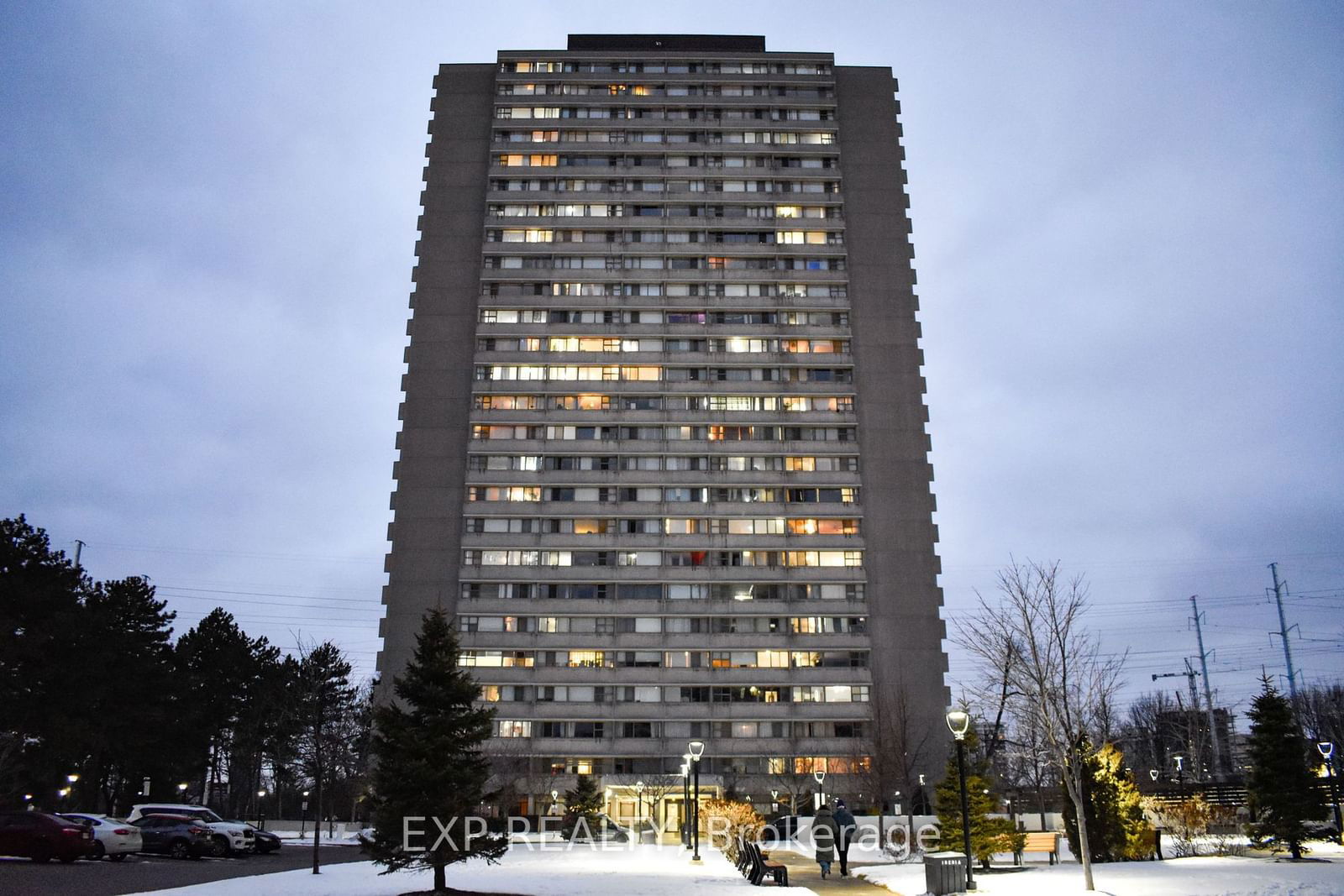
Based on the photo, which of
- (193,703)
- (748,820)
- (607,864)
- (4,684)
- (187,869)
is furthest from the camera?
(193,703)

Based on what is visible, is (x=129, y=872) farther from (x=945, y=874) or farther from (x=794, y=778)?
(x=794, y=778)

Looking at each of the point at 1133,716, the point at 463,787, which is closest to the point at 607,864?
the point at 463,787

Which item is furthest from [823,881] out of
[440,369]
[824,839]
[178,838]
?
[440,369]

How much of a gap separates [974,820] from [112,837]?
2864 cm

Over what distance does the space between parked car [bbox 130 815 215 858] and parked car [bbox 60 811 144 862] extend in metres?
2.20

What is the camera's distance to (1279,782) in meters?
30.7

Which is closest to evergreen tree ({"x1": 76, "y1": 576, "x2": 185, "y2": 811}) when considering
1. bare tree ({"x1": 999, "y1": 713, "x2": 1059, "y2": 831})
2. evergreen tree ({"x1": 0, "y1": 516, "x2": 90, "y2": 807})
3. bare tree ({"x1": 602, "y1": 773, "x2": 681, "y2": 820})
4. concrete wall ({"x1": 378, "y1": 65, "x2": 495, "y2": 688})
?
evergreen tree ({"x1": 0, "y1": 516, "x2": 90, "y2": 807})

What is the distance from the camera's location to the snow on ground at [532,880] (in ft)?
77.6

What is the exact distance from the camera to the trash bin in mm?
21328

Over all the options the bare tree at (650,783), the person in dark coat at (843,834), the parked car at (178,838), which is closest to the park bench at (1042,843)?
the person in dark coat at (843,834)

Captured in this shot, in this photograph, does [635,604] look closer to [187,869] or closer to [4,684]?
[4,684]

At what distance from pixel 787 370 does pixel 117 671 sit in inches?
2150

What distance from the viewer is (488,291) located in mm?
86750

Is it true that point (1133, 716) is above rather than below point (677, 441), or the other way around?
below
